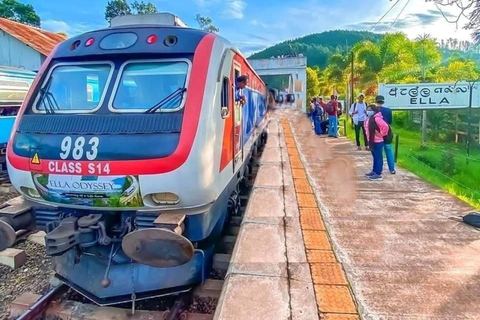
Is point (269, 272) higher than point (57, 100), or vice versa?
point (57, 100)

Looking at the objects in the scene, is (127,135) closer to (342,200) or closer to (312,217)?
(312,217)

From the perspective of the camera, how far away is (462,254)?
381 centimetres

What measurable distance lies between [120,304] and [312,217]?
2.37m

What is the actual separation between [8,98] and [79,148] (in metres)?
→ 8.38

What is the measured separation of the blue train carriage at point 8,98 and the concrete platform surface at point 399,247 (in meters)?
7.68

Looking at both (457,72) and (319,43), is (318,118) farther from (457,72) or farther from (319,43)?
(319,43)

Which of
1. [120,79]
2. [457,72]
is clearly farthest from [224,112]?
[457,72]

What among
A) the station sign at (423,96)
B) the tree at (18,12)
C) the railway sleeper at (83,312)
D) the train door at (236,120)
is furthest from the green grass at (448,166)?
the tree at (18,12)

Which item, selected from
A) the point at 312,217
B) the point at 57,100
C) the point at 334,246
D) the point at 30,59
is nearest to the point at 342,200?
the point at 312,217

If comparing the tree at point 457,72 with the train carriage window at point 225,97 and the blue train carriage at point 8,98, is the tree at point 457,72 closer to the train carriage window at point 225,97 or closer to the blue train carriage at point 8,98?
the train carriage window at point 225,97

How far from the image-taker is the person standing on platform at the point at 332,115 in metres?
12.8

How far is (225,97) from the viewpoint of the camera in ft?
13.9

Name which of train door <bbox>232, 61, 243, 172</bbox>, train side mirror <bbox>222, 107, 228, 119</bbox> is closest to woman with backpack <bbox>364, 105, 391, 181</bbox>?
train door <bbox>232, 61, 243, 172</bbox>

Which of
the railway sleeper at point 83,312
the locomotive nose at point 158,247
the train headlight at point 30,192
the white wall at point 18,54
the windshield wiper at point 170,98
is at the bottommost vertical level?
the railway sleeper at point 83,312
